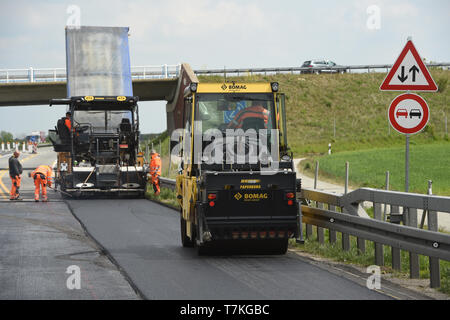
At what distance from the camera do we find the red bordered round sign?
9.96 m

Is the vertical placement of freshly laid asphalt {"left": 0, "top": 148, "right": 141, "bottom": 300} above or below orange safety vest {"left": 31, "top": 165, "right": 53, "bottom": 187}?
below

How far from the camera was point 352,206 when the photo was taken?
1069 centimetres

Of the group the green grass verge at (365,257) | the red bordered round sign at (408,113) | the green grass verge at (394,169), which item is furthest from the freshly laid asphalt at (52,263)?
the green grass verge at (394,169)

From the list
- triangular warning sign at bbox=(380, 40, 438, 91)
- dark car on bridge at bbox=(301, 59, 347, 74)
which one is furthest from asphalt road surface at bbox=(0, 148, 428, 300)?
dark car on bridge at bbox=(301, 59, 347, 74)

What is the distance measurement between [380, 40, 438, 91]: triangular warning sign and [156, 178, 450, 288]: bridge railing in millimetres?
1424

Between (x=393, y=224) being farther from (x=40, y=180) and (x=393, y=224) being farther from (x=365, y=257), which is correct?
(x=40, y=180)

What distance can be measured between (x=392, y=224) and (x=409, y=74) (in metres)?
2.11

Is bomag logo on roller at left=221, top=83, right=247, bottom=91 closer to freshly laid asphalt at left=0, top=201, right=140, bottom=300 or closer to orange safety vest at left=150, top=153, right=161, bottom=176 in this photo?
freshly laid asphalt at left=0, top=201, right=140, bottom=300

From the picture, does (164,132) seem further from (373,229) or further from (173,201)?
(373,229)

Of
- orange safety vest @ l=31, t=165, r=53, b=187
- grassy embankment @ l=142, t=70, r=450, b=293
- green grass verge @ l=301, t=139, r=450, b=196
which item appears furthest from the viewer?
grassy embankment @ l=142, t=70, r=450, b=293

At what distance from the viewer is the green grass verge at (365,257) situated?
29.8 ft

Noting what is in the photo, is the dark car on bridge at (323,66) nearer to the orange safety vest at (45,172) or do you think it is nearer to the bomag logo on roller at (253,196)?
the orange safety vest at (45,172)

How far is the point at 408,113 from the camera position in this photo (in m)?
10.0
